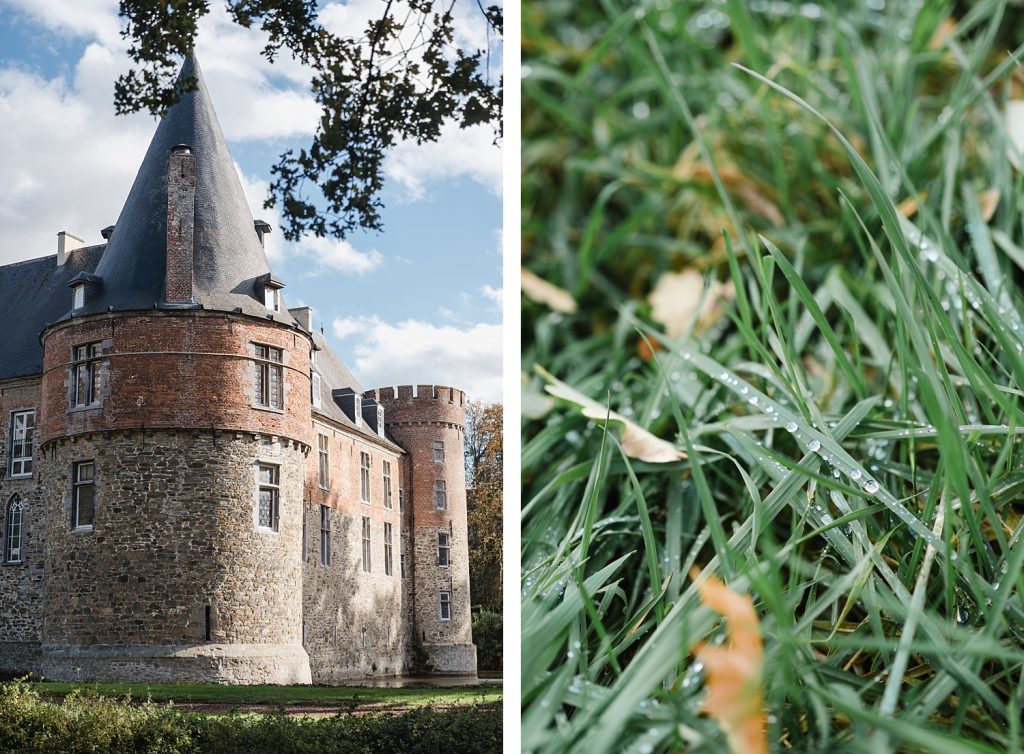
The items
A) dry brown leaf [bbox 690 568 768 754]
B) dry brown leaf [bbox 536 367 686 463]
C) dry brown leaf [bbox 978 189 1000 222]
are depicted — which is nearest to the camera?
dry brown leaf [bbox 690 568 768 754]

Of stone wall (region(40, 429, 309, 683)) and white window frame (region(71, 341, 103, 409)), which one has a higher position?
white window frame (region(71, 341, 103, 409))

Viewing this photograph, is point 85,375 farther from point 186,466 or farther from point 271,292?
point 271,292

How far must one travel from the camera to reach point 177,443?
5.63 feet

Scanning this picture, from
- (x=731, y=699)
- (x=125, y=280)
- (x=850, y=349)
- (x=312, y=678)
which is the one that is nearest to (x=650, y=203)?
(x=850, y=349)

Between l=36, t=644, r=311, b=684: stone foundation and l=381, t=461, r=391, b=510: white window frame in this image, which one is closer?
l=36, t=644, r=311, b=684: stone foundation

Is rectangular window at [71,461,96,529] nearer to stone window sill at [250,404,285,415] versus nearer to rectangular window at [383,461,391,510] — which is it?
stone window sill at [250,404,285,415]

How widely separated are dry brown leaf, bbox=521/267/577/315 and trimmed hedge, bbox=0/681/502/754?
3.18ft

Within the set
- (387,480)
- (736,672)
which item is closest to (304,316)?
(387,480)

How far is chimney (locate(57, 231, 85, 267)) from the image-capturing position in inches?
67.2

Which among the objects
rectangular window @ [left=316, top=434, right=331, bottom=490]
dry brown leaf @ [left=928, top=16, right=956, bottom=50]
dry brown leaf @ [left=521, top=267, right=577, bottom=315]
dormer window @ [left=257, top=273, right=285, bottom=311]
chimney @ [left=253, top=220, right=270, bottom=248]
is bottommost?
rectangular window @ [left=316, top=434, right=331, bottom=490]

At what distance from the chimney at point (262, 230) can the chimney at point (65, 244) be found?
36 cm

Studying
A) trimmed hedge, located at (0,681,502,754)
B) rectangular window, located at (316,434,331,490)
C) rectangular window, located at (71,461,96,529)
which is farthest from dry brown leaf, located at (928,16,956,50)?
rectangular window, located at (71,461,96,529)

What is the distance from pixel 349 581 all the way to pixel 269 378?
498 millimetres

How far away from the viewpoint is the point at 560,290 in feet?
4.34
